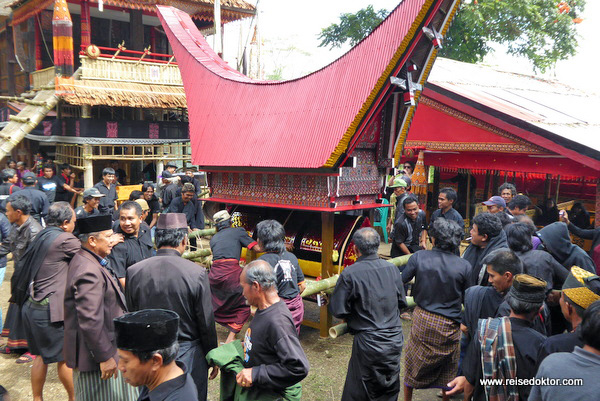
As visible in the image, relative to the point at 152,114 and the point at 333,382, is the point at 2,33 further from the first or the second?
the point at 333,382

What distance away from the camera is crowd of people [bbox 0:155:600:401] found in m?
2.18

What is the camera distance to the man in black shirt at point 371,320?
3.56 metres

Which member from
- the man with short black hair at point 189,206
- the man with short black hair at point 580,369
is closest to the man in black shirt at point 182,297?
the man with short black hair at point 580,369

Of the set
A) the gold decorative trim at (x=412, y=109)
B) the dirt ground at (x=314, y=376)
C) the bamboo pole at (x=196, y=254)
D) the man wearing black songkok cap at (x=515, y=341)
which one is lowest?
the dirt ground at (x=314, y=376)

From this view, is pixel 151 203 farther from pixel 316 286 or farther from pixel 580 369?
pixel 580 369

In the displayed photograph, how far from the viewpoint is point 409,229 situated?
6258 mm

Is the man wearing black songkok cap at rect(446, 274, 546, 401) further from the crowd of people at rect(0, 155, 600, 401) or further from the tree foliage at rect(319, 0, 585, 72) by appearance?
the tree foliage at rect(319, 0, 585, 72)

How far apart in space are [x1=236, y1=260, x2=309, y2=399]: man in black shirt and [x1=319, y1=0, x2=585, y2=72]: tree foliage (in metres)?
19.5

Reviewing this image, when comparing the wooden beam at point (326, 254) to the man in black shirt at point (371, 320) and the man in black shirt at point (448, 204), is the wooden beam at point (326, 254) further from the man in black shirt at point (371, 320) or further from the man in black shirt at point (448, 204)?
the man in black shirt at point (371, 320)

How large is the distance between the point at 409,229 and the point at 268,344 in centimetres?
403

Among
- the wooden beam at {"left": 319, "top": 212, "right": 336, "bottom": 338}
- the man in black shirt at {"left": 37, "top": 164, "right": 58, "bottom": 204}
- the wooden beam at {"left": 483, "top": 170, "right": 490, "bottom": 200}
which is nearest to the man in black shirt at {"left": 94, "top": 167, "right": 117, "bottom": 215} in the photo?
the man in black shirt at {"left": 37, "top": 164, "right": 58, "bottom": 204}

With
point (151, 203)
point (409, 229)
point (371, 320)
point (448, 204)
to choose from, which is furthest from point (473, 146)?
point (371, 320)

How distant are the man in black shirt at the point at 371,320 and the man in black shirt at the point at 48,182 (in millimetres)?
8584

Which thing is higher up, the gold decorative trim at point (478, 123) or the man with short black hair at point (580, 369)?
the gold decorative trim at point (478, 123)
